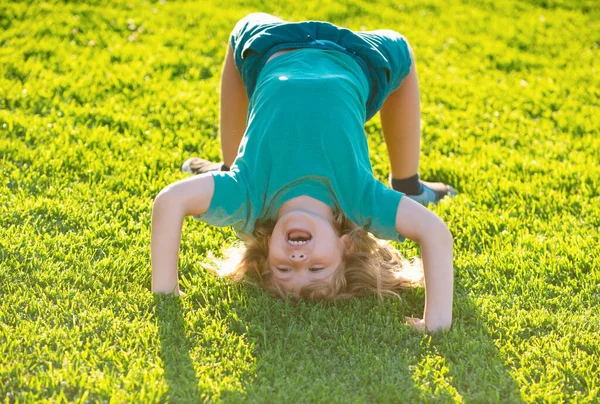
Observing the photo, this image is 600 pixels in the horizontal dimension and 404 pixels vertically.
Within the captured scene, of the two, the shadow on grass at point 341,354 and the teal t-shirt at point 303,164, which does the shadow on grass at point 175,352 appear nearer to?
the shadow on grass at point 341,354

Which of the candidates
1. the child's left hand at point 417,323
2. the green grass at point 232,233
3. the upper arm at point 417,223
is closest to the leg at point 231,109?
the green grass at point 232,233

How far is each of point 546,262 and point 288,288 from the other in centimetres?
138

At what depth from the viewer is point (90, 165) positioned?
5000mm

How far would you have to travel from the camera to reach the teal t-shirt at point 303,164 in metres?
3.63

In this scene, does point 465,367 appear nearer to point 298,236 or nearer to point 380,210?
point 380,210

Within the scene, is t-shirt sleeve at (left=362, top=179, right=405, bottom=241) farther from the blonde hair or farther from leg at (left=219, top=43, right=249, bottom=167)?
leg at (left=219, top=43, right=249, bottom=167)

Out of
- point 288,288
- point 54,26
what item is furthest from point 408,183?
point 54,26

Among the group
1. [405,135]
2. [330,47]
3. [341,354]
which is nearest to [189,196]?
[341,354]

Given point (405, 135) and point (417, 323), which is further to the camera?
point (405, 135)

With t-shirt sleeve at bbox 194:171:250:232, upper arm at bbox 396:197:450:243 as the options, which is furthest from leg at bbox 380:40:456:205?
t-shirt sleeve at bbox 194:171:250:232

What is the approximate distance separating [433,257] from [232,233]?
1319mm

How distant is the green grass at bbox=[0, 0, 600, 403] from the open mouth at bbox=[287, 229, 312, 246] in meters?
0.33

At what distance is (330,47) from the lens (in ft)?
14.0

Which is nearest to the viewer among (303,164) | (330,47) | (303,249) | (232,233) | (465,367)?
(465,367)
